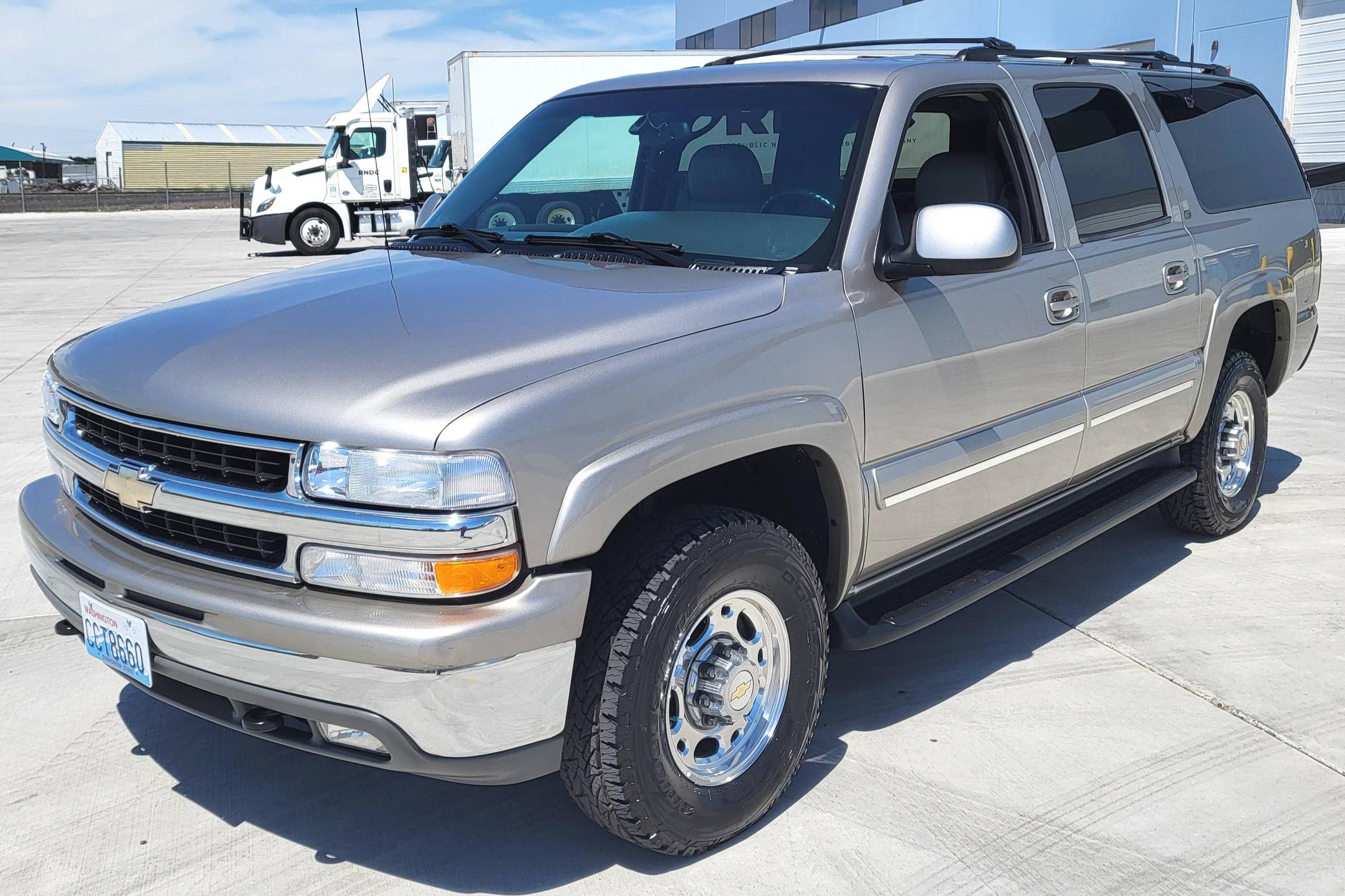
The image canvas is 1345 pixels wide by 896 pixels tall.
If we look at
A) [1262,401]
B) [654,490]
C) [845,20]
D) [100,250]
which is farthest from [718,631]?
[845,20]

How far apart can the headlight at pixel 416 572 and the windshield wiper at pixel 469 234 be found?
1474mm

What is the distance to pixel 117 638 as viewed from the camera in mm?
2795

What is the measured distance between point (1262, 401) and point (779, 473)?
323 cm

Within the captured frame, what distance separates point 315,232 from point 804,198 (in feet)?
68.2

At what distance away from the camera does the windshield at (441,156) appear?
24.3 meters

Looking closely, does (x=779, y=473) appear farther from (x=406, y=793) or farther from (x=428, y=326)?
(x=406, y=793)

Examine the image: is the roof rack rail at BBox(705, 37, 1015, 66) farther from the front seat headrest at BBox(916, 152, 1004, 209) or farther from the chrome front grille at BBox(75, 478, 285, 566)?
the chrome front grille at BBox(75, 478, 285, 566)

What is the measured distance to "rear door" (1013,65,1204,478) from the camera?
4051mm

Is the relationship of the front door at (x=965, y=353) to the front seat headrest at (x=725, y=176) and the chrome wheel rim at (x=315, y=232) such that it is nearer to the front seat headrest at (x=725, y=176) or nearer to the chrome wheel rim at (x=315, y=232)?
the front seat headrest at (x=725, y=176)

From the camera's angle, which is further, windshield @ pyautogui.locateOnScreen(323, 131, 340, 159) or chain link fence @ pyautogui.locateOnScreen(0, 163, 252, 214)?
chain link fence @ pyautogui.locateOnScreen(0, 163, 252, 214)

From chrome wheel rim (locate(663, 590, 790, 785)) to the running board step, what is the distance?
1.13 feet

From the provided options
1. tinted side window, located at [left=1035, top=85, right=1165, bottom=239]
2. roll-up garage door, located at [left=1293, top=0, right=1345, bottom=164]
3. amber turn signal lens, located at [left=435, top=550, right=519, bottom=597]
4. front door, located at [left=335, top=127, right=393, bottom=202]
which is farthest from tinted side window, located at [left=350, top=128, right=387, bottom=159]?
amber turn signal lens, located at [left=435, top=550, right=519, bottom=597]

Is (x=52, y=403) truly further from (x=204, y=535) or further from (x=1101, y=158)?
(x=1101, y=158)

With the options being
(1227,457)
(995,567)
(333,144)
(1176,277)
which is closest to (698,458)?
(995,567)
